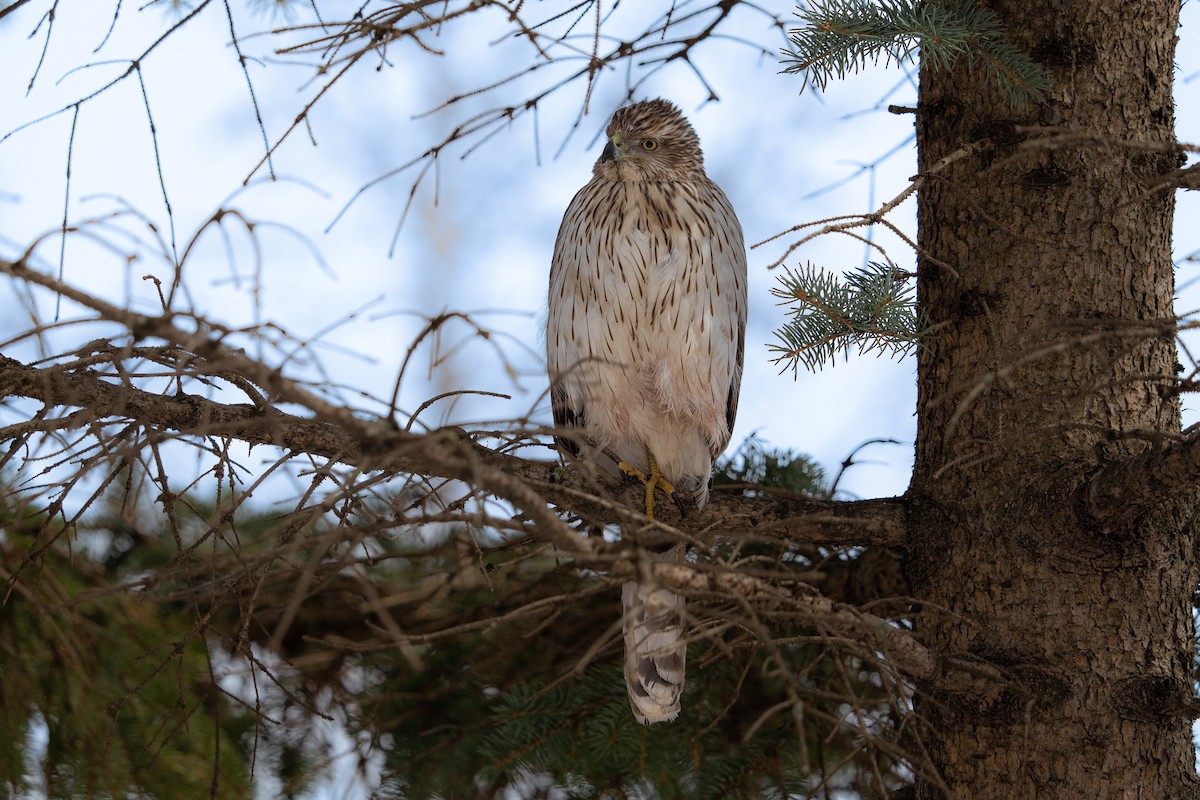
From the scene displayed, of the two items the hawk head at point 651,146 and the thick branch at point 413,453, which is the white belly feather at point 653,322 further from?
the thick branch at point 413,453

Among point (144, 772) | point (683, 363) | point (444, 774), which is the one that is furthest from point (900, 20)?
point (144, 772)

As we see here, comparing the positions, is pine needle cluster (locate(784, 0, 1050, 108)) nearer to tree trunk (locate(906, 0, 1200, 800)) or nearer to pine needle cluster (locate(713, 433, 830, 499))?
tree trunk (locate(906, 0, 1200, 800))

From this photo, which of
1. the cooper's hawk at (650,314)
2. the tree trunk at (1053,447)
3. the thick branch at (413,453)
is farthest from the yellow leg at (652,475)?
the tree trunk at (1053,447)

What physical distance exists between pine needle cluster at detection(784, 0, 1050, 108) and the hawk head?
3.58ft

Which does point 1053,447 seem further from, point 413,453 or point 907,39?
point 413,453

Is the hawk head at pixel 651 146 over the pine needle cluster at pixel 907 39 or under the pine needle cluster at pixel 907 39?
over

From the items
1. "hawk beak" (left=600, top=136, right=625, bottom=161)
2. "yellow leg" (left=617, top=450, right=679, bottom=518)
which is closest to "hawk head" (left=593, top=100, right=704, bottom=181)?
"hawk beak" (left=600, top=136, right=625, bottom=161)

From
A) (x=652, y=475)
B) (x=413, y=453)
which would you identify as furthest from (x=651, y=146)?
(x=413, y=453)

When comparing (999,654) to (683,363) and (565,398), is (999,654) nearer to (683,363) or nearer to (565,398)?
(683,363)

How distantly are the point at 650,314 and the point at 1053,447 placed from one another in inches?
47.6

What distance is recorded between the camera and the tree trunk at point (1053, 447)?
6.93 feet

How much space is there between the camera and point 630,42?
8.67ft

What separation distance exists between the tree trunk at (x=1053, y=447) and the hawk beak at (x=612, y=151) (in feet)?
3.55

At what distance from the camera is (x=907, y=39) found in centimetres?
219
